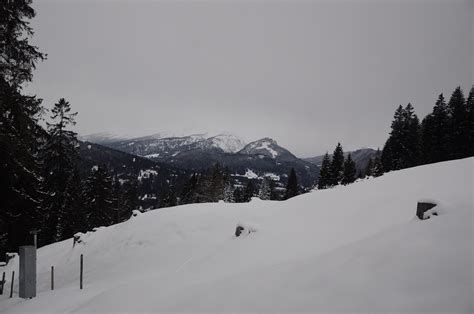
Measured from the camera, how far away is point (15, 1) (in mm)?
10453

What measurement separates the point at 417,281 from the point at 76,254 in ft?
62.6

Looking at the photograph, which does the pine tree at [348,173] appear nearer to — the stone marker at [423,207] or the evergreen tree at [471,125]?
the evergreen tree at [471,125]

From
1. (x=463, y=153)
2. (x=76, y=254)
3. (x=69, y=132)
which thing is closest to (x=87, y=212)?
(x=69, y=132)

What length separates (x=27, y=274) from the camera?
10.5 meters

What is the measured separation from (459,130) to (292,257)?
4078 centimetres

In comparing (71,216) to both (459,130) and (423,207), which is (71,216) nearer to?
(423,207)

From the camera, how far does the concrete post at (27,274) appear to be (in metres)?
10.4

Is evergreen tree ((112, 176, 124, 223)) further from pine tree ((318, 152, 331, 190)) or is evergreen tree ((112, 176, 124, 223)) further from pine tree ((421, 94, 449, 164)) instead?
pine tree ((421, 94, 449, 164))

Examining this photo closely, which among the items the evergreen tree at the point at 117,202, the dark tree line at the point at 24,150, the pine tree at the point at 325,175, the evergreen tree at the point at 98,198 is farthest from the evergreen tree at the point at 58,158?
the pine tree at the point at 325,175

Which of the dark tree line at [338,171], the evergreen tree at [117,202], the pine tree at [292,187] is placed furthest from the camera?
the pine tree at [292,187]

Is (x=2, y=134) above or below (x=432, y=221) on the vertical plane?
above

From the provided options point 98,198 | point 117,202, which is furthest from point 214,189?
point 117,202

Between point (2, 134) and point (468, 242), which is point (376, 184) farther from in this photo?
point (2, 134)

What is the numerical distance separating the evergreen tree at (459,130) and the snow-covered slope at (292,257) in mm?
29715
